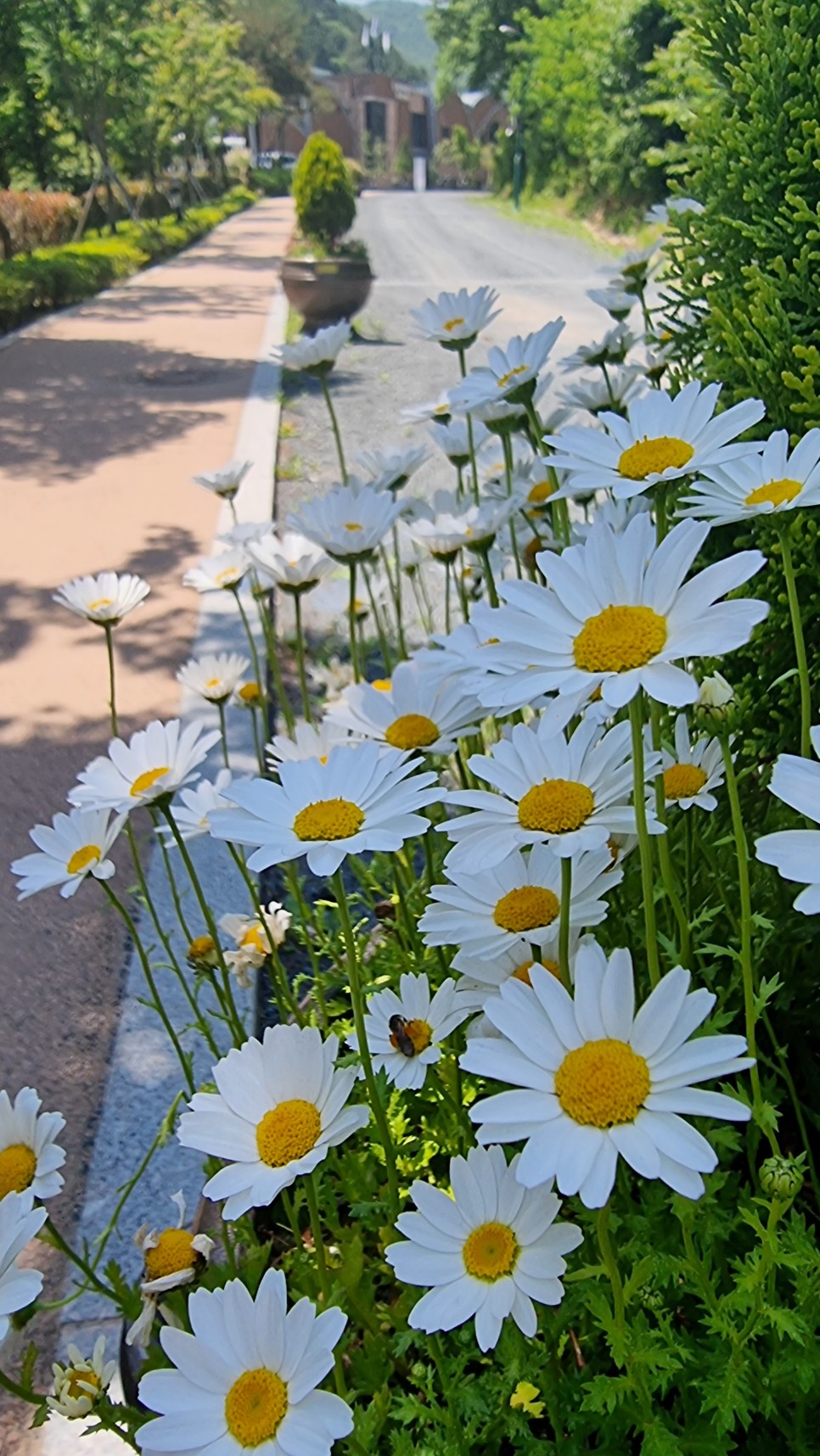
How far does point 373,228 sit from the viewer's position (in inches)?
1118

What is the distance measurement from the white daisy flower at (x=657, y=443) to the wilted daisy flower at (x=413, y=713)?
341mm

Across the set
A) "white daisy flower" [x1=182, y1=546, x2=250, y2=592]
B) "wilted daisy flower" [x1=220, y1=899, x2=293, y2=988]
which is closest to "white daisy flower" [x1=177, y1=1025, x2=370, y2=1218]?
"wilted daisy flower" [x1=220, y1=899, x2=293, y2=988]

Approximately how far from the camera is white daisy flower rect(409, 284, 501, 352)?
2277mm

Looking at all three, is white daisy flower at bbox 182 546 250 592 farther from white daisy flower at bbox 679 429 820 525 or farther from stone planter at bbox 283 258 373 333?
stone planter at bbox 283 258 373 333

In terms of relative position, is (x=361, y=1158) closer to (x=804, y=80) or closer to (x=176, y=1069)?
(x=176, y=1069)

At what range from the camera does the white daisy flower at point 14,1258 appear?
941 millimetres

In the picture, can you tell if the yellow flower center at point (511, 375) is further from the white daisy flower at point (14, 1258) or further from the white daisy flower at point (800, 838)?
the white daisy flower at point (14, 1258)

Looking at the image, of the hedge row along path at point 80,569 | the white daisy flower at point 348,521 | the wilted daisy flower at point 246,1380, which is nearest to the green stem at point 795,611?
the wilted daisy flower at point 246,1380

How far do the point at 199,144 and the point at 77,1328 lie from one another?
44.5 metres

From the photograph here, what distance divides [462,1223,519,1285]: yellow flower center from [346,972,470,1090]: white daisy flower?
22 cm

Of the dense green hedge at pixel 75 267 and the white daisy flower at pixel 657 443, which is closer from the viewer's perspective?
the white daisy flower at pixel 657 443

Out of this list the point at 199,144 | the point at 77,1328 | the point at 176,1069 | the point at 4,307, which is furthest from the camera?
the point at 199,144

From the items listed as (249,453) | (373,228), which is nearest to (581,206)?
(373,228)

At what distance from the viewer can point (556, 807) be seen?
1023 mm
